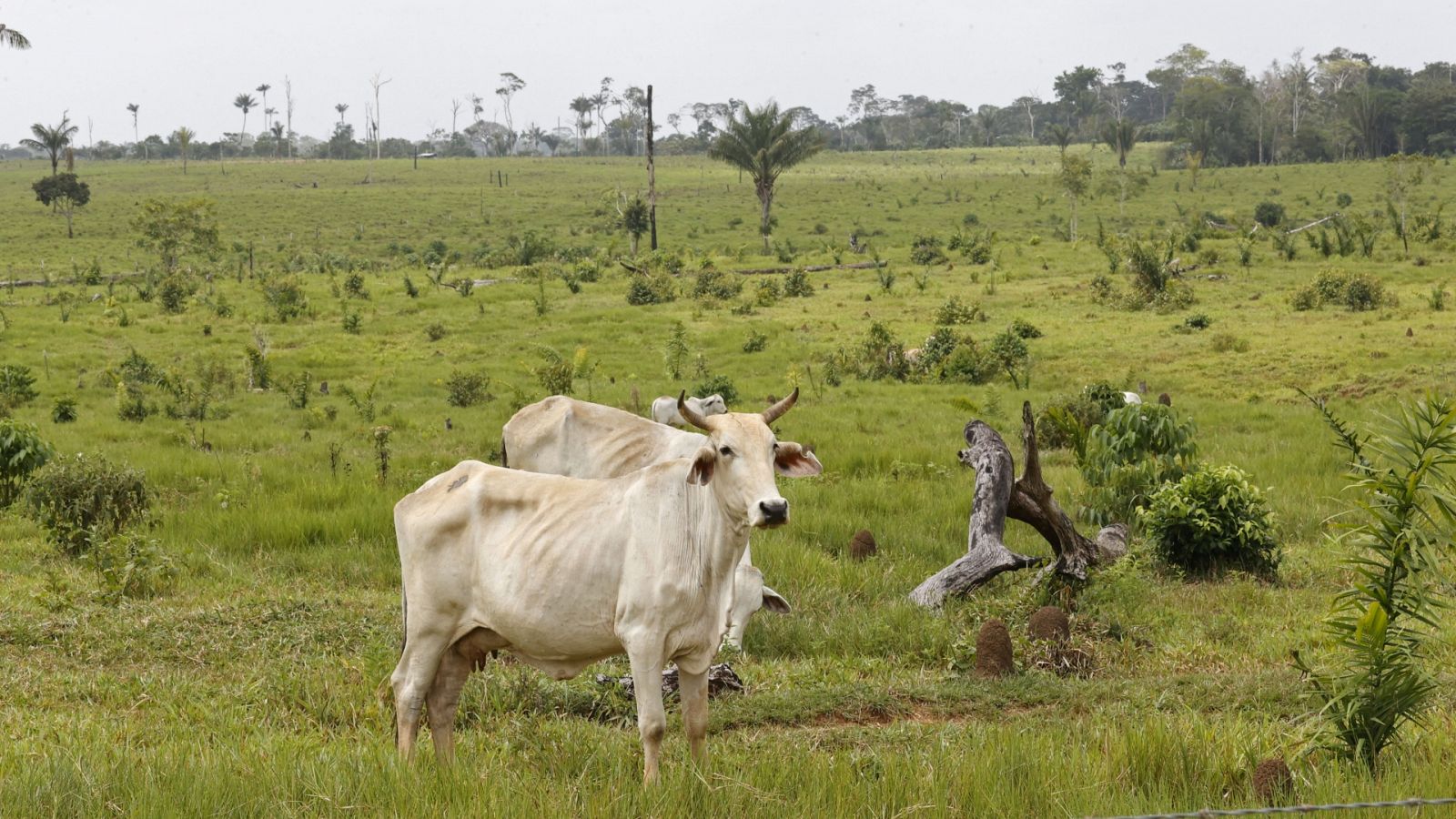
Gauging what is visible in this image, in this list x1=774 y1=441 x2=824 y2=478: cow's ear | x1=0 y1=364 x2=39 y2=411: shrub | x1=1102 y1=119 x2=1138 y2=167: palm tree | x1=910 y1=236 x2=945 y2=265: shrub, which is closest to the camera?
x1=774 y1=441 x2=824 y2=478: cow's ear

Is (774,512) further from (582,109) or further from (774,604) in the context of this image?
(582,109)

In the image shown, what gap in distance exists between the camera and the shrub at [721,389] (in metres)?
18.2

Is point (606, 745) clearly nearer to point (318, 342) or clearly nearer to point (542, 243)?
point (318, 342)

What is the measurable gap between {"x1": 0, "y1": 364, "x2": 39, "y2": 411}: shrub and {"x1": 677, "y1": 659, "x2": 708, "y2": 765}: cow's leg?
17131 millimetres

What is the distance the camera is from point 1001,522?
31.3 ft

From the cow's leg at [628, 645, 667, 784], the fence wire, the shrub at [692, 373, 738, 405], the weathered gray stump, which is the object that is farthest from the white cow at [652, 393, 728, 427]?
the shrub at [692, 373, 738, 405]

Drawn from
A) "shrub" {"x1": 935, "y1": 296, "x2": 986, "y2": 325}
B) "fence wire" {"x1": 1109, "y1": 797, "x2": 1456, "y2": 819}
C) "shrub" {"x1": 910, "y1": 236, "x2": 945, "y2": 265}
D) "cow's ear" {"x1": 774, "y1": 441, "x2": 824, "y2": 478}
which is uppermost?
"shrub" {"x1": 910, "y1": 236, "x2": 945, "y2": 265}

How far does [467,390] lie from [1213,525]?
40.7ft

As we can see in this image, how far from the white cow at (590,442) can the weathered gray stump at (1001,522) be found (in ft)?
4.58

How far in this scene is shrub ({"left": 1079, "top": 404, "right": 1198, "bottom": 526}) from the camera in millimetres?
11305

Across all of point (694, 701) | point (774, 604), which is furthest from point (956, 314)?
point (694, 701)

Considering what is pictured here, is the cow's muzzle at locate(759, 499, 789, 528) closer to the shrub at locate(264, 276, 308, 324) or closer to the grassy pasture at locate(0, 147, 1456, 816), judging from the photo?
the grassy pasture at locate(0, 147, 1456, 816)

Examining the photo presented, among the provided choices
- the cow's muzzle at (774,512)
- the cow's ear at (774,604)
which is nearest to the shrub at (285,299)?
the cow's ear at (774,604)

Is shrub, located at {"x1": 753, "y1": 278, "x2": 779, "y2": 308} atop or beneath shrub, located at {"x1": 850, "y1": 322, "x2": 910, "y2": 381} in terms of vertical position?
atop
